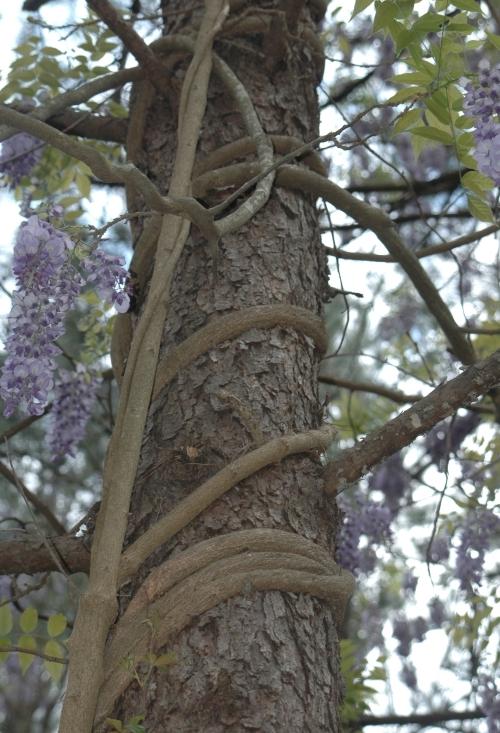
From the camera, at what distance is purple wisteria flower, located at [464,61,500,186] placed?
1.40 m

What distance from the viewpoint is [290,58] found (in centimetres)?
182

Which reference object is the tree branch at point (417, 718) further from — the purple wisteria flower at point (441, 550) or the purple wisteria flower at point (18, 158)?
the purple wisteria flower at point (18, 158)

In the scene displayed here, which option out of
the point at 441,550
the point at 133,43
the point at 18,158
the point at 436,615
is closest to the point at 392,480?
the point at 441,550

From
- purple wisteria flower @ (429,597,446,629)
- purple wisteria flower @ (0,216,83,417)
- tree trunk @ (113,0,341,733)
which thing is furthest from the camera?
purple wisteria flower @ (429,597,446,629)

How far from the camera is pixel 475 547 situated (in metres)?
2.52

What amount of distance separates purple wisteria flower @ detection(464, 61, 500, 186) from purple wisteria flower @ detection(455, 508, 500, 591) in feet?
4.21

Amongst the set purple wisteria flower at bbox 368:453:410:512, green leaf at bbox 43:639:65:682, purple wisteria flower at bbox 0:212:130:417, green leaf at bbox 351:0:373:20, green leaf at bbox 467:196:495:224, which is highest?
purple wisteria flower at bbox 368:453:410:512

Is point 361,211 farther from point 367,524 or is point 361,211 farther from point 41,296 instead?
point 367,524

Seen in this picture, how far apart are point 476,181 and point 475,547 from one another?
4.31ft

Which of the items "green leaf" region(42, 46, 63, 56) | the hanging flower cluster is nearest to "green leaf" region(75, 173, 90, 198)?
"green leaf" region(42, 46, 63, 56)

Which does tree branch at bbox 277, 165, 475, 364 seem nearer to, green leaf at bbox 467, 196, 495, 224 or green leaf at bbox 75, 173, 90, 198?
green leaf at bbox 467, 196, 495, 224

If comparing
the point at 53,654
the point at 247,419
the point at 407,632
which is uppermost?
the point at 407,632

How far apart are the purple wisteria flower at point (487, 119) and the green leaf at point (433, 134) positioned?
0.04 m

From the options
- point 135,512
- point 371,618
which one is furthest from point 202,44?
point 371,618
